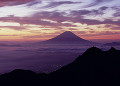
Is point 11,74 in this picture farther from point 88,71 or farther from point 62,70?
point 88,71

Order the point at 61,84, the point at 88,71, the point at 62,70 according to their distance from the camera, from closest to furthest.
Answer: the point at 61,84
the point at 88,71
the point at 62,70

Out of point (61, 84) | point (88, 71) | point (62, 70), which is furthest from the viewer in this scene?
point (62, 70)

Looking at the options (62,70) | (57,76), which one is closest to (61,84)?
(57,76)

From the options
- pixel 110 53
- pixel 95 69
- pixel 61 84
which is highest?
pixel 110 53

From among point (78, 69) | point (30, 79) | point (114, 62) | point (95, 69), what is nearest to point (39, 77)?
point (30, 79)

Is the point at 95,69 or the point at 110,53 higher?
the point at 110,53

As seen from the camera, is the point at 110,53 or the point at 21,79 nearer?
the point at 21,79
